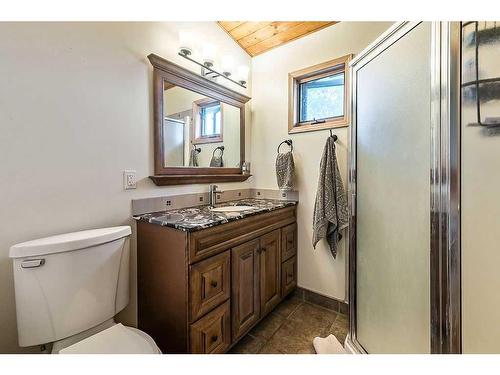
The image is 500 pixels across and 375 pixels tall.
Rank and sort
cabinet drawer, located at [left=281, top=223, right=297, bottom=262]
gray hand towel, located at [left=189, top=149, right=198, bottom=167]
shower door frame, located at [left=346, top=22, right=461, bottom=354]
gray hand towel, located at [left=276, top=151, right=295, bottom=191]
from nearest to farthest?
1. shower door frame, located at [left=346, top=22, right=461, bottom=354]
2. gray hand towel, located at [left=189, top=149, right=198, bottom=167]
3. cabinet drawer, located at [left=281, top=223, right=297, bottom=262]
4. gray hand towel, located at [left=276, top=151, right=295, bottom=191]

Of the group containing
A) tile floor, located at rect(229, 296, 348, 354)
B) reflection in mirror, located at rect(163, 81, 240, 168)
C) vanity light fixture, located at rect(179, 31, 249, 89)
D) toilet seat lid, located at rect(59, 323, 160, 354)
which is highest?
vanity light fixture, located at rect(179, 31, 249, 89)

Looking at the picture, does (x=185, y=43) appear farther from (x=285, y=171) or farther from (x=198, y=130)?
(x=285, y=171)

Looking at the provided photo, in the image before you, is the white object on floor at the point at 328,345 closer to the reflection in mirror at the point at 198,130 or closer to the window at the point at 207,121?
the reflection in mirror at the point at 198,130

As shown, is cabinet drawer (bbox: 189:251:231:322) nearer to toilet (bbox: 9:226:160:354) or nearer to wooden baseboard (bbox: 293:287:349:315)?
toilet (bbox: 9:226:160:354)

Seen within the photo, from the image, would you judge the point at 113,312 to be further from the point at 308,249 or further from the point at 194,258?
the point at 308,249

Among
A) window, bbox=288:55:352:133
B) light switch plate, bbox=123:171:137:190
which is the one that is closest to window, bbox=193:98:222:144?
light switch plate, bbox=123:171:137:190

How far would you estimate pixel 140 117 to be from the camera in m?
1.29

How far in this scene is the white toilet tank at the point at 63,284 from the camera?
80 cm

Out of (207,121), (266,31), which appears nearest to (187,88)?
(207,121)

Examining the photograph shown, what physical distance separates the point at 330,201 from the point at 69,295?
1532mm

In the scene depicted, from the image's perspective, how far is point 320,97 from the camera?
181cm

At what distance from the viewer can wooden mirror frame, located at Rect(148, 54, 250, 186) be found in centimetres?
134

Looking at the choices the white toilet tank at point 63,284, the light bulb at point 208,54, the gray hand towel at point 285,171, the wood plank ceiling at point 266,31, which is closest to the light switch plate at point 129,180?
the white toilet tank at point 63,284

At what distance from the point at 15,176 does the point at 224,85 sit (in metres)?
1.47
